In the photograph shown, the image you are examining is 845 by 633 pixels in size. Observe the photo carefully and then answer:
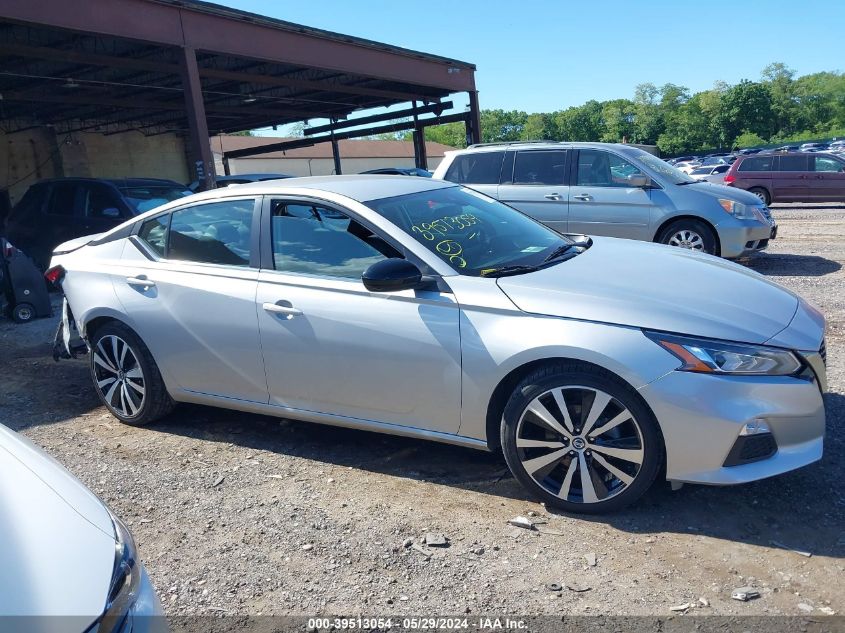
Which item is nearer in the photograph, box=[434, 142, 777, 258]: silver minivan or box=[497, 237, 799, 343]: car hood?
box=[497, 237, 799, 343]: car hood

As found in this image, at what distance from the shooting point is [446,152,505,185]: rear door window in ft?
32.2

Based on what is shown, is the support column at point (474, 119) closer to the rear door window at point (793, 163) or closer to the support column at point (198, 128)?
the rear door window at point (793, 163)

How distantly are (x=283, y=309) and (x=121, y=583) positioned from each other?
2177 millimetres

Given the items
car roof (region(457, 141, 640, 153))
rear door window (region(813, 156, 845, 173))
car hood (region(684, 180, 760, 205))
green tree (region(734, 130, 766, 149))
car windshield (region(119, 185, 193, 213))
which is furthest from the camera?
green tree (region(734, 130, 766, 149))

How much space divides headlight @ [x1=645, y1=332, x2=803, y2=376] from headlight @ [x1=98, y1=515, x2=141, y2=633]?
7.42 ft

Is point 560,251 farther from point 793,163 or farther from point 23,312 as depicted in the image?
point 793,163

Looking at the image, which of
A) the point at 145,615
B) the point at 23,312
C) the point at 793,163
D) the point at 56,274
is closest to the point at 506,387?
the point at 145,615

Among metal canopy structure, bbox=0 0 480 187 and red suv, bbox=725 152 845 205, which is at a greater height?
metal canopy structure, bbox=0 0 480 187

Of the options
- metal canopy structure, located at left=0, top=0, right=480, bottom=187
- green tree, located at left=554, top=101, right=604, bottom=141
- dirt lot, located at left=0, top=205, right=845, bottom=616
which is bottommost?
dirt lot, located at left=0, top=205, right=845, bottom=616

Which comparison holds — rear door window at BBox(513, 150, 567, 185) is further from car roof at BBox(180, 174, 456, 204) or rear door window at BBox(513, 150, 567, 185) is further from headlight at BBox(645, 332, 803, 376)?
headlight at BBox(645, 332, 803, 376)

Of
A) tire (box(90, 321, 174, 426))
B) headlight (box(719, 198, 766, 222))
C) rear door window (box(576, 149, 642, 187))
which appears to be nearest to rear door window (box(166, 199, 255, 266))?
tire (box(90, 321, 174, 426))

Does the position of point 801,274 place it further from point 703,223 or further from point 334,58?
point 334,58

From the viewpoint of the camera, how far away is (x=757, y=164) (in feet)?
59.8

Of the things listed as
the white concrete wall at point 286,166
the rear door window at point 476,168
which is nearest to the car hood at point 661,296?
the rear door window at point 476,168
